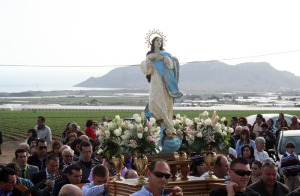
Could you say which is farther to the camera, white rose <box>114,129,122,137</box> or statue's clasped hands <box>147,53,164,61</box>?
statue's clasped hands <box>147,53,164,61</box>

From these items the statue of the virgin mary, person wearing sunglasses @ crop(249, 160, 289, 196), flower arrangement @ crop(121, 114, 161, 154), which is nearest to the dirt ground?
the statue of the virgin mary

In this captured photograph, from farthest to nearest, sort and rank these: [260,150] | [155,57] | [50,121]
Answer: [50,121]
[260,150]
[155,57]

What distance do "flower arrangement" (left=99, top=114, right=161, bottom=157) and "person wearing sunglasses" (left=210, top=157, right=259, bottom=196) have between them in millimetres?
3071

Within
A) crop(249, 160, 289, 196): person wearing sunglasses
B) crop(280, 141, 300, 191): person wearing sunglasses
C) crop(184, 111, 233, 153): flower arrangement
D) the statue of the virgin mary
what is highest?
the statue of the virgin mary

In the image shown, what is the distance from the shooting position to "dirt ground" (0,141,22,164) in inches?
1176

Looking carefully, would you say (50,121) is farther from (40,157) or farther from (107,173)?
(107,173)

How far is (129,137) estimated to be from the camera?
37.1ft

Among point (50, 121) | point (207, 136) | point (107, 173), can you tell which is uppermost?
point (207, 136)

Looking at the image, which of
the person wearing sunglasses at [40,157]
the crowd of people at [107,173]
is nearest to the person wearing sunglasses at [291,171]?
the crowd of people at [107,173]

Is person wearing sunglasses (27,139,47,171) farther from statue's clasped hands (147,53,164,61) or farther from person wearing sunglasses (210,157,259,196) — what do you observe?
person wearing sunglasses (210,157,259,196)

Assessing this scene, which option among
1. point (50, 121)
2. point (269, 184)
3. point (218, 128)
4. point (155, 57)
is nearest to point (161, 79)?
point (155, 57)

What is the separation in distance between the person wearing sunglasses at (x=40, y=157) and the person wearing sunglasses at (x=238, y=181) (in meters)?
7.52

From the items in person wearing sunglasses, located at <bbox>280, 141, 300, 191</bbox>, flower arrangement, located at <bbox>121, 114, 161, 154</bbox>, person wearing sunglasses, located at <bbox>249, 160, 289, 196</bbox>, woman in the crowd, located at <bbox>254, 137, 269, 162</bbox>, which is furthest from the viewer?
woman in the crowd, located at <bbox>254, 137, 269, 162</bbox>

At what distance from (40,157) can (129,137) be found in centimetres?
450
